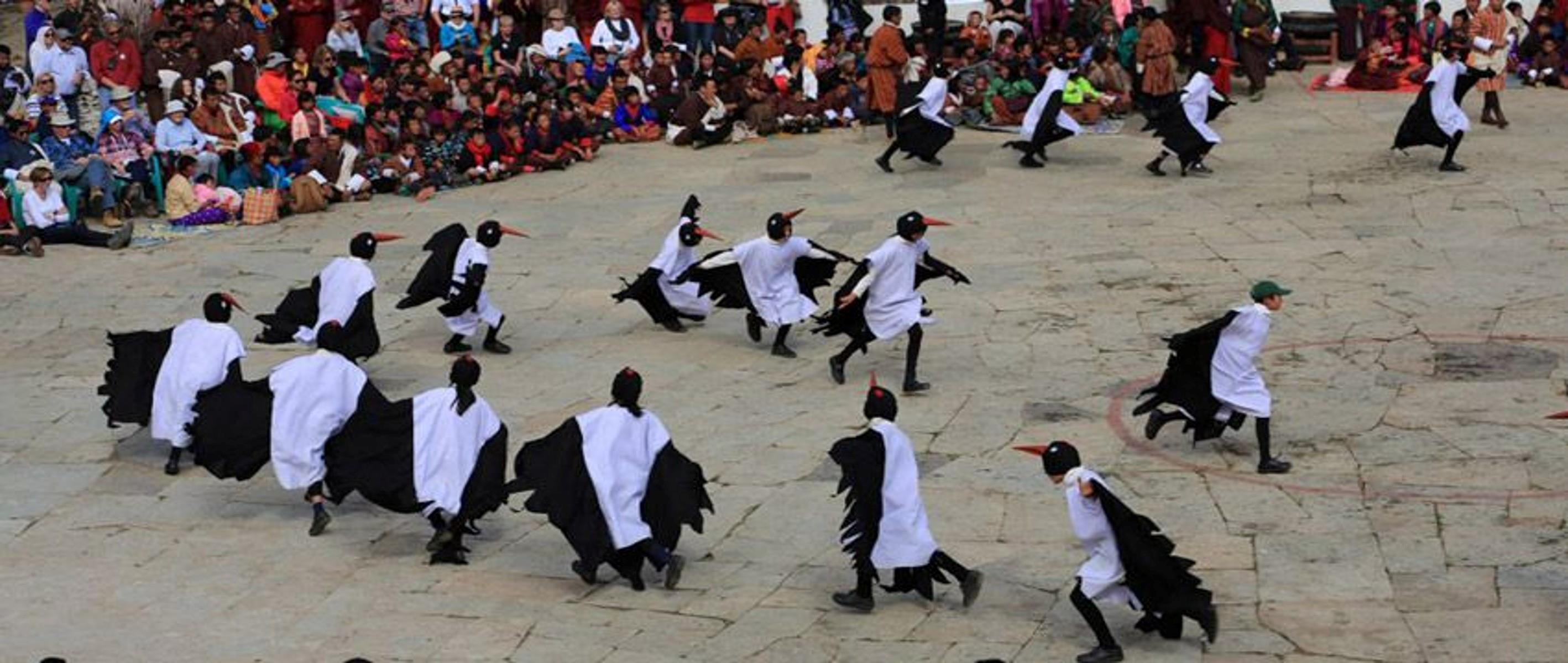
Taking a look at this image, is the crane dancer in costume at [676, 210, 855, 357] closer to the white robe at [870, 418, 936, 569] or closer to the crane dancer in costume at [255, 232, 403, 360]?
the crane dancer in costume at [255, 232, 403, 360]

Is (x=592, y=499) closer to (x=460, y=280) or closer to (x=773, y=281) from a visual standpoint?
(x=773, y=281)

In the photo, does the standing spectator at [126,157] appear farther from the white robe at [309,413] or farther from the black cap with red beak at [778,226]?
the white robe at [309,413]

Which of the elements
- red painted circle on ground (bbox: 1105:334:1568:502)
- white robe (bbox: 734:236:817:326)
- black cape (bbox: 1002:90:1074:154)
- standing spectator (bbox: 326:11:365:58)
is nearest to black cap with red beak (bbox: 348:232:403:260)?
white robe (bbox: 734:236:817:326)

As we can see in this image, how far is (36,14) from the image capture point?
2192 centimetres

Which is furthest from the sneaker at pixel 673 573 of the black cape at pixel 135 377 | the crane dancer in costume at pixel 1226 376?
the black cape at pixel 135 377

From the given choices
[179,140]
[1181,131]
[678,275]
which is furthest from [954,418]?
[179,140]

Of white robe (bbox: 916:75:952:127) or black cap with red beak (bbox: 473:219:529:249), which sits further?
white robe (bbox: 916:75:952:127)

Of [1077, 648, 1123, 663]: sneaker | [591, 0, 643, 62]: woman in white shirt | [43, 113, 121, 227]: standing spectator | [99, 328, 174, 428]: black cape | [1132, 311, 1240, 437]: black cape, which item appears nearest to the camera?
[1077, 648, 1123, 663]: sneaker

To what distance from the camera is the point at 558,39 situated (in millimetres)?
23703

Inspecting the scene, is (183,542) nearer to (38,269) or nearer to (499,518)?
(499,518)

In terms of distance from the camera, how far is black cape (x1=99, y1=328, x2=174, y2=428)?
1403 centimetres

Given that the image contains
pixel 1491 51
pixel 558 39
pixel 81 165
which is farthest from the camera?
pixel 558 39

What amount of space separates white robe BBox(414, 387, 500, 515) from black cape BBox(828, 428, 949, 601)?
2007 mm

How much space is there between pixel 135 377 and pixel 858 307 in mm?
4185
